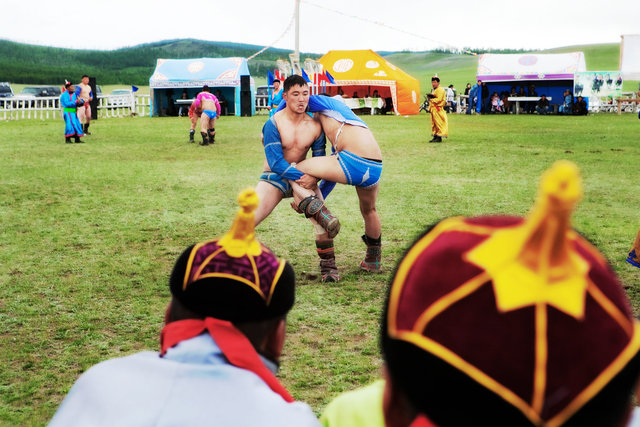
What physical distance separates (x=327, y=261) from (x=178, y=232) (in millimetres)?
2215

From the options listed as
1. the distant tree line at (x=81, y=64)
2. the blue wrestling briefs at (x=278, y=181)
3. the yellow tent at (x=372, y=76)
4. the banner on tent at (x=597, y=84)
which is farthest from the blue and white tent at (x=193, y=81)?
the distant tree line at (x=81, y=64)

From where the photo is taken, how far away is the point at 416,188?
965 centimetres

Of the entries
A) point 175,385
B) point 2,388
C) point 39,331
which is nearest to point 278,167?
point 39,331

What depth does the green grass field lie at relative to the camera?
3904 millimetres

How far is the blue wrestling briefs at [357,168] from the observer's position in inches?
200

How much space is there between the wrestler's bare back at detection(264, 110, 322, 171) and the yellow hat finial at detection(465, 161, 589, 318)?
173 inches

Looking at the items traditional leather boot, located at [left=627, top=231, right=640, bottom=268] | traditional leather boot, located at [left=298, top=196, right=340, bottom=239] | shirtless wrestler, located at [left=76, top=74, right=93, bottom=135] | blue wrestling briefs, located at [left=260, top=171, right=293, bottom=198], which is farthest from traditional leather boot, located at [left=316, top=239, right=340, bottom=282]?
shirtless wrestler, located at [left=76, top=74, right=93, bottom=135]

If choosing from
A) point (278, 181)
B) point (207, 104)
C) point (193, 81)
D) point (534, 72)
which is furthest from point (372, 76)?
point (278, 181)

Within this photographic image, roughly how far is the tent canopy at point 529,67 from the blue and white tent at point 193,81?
1166 centimetres

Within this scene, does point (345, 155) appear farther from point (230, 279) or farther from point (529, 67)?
point (529, 67)

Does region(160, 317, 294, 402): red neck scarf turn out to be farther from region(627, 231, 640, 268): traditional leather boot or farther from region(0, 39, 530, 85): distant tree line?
region(0, 39, 530, 85): distant tree line

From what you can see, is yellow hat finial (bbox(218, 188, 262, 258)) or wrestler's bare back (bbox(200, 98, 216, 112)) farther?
wrestler's bare back (bbox(200, 98, 216, 112))

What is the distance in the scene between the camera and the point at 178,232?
274 inches

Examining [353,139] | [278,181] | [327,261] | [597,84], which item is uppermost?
[597,84]
